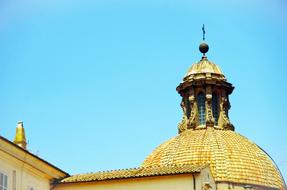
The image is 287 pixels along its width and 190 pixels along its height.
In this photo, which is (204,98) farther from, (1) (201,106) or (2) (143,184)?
(2) (143,184)

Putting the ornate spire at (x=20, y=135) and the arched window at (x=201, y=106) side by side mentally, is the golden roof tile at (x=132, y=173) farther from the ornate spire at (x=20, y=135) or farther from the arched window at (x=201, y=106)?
the arched window at (x=201, y=106)

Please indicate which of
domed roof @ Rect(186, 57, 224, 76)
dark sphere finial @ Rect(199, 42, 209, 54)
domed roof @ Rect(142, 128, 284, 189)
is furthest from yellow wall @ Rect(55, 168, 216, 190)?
dark sphere finial @ Rect(199, 42, 209, 54)

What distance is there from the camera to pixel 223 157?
2753 inches

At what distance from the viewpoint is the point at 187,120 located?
78.0m

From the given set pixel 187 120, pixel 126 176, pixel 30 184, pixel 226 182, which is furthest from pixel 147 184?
pixel 187 120

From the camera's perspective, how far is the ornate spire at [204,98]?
7762 cm

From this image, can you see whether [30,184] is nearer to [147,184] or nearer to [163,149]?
[147,184]

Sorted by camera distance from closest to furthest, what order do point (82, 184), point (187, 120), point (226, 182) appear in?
point (82, 184) < point (226, 182) < point (187, 120)

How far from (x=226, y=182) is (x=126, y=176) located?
3265cm

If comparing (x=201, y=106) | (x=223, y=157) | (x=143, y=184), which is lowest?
(x=143, y=184)

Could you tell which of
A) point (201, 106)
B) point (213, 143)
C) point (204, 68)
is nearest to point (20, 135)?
point (213, 143)

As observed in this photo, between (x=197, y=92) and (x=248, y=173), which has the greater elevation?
(x=197, y=92)

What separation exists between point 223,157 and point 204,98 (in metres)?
11.4

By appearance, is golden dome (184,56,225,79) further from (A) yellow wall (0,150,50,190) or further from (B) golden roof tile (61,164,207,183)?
(A) yellow wall (0,150,50,190)
